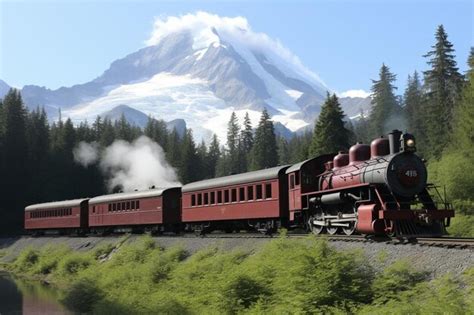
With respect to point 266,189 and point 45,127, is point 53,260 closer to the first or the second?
point 266,189

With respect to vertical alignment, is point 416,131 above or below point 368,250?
above

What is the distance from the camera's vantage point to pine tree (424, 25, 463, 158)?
58.8m

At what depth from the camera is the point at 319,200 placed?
2086cm

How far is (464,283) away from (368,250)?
417 cm

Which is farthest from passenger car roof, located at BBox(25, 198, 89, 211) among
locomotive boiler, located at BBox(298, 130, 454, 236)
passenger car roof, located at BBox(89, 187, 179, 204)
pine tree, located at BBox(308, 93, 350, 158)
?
locomotive boiler, located at BBox(298, 130, 454, 236)

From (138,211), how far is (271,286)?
22274 mm

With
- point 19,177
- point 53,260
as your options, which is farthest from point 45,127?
point 53,260

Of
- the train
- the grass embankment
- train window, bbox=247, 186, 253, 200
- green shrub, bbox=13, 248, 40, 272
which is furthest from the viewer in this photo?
green shrub, bbox=13, 248, 40, 272

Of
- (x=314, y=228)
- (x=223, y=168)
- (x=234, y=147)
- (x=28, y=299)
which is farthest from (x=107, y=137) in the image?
(x=314, y=228)

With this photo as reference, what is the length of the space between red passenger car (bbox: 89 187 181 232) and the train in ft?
0.21

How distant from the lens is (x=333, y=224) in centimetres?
1991

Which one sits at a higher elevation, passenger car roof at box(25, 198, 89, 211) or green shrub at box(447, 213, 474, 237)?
passenger car roof at box(25, 198, 89, 211)

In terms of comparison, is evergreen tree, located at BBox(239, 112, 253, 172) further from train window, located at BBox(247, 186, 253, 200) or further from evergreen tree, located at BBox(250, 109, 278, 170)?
train window, located at BBox(247, 186, 253, 200)

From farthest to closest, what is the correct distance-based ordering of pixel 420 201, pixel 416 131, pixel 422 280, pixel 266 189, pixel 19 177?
pixel 416 131
pixel 19 177
pixel 266 189
pixel 420 201
pixel 422 280
